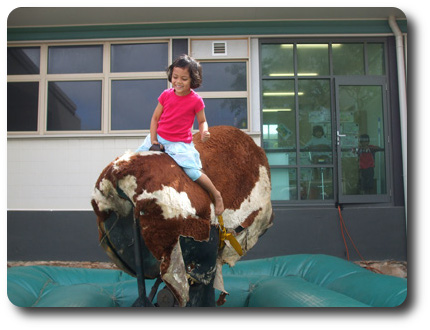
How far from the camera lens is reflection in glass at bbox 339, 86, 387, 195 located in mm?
2049

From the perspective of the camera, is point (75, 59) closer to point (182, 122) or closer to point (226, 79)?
point (226, 79)

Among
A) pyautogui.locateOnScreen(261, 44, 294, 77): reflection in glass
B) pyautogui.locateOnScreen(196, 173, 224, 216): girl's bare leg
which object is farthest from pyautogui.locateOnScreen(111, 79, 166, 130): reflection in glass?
pyautogui.locateOnScreen(196, 173, 224, 216): girl's bare leg

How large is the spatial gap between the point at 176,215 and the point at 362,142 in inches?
55.2

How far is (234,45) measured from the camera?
2.26 metres

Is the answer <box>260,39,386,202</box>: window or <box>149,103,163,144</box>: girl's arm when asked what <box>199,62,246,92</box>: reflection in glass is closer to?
<box>260,39,386,202</box>: window

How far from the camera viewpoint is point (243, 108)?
95.7 inches

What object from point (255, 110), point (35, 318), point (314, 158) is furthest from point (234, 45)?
point (35, 318)

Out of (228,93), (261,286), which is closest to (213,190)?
(261,286)

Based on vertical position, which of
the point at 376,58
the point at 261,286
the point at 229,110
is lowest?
the point at 261,286

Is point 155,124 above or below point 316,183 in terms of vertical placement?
above

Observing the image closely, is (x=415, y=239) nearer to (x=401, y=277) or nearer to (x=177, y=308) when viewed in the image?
(x=401, y=277)

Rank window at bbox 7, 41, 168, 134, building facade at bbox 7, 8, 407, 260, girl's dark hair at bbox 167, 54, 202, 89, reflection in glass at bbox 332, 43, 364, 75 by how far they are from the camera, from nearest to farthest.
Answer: girl's dark hair at bbox 167, 54, 202, 89
building facade at bbox 7, 8, 407, 260
window at bbox 7, 41, 168, 134
reflection in glass at bbox 332, 43, 364, 75

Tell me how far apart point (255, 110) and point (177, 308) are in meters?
1.45

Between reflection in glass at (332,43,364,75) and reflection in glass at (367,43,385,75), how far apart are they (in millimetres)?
82
